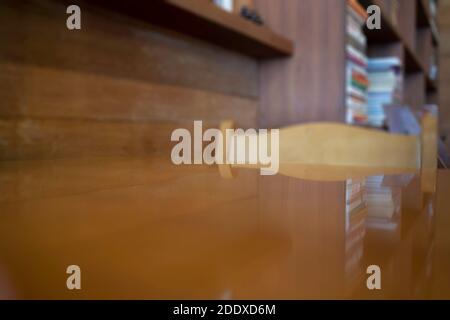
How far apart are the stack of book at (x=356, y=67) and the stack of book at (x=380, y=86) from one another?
0.12m

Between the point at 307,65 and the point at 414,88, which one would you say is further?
the point at 414,88

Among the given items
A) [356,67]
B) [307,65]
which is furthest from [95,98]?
[356,67]

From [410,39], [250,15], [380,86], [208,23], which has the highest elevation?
[410,39]

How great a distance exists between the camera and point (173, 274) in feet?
0.84

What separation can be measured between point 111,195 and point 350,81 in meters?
2.16

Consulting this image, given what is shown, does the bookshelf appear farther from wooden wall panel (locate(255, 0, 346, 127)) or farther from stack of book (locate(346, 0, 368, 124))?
wooden wall panel (locate(255, 0, 346, 127))

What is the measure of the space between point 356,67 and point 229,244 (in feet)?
8.56

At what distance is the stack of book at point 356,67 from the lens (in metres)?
2.59

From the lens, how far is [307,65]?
2609 millimetres

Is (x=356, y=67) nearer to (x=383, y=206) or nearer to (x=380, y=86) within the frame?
(x=380, y=86)

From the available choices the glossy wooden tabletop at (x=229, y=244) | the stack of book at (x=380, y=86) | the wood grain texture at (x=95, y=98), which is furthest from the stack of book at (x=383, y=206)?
the stack of book at (x=380, y=86)

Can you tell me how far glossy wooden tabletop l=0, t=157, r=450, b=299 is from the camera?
0.23 meters

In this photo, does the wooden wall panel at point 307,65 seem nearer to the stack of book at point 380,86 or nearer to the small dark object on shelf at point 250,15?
the small dark object on shelf at point 250,15

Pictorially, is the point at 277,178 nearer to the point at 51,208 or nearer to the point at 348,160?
the point at 348,160
